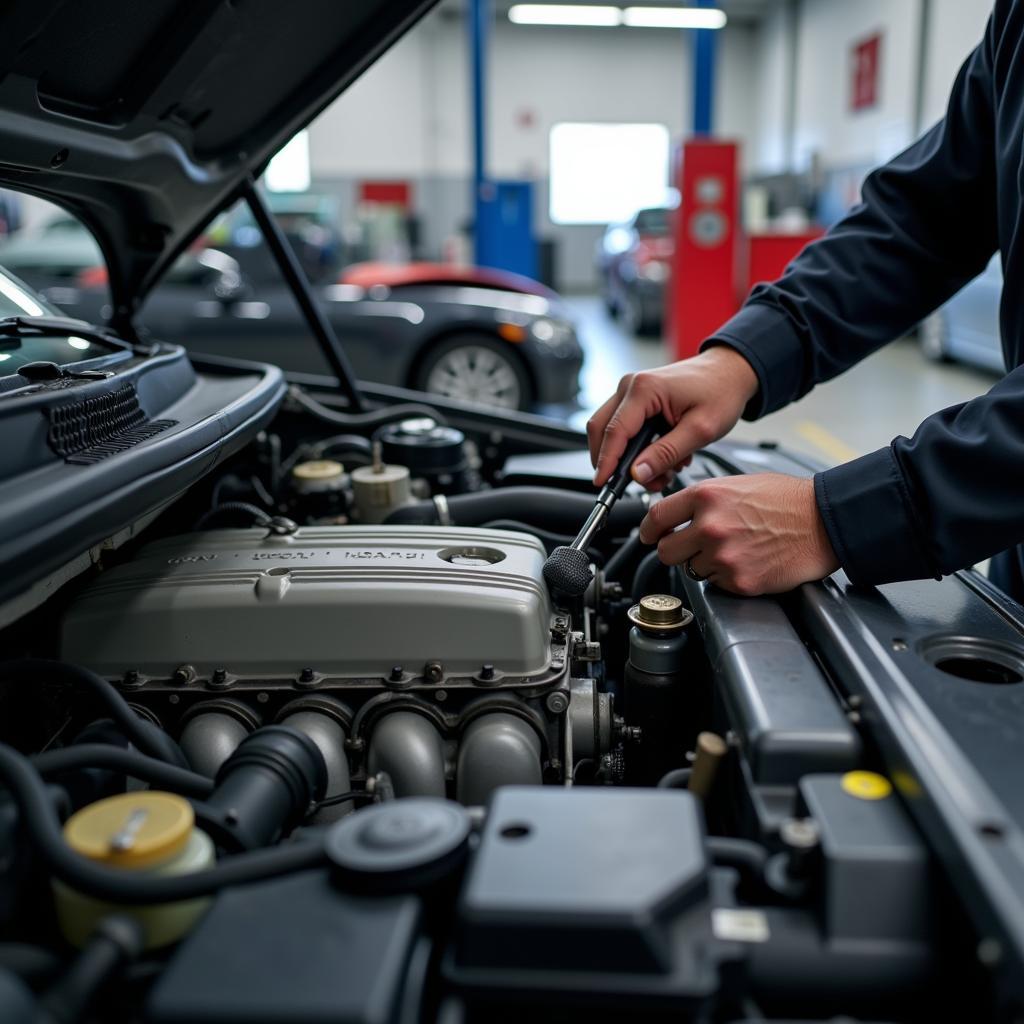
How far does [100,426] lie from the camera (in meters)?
1.06

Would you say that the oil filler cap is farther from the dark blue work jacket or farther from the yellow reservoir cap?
the dark blue work jacket

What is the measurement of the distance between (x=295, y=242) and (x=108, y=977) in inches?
246

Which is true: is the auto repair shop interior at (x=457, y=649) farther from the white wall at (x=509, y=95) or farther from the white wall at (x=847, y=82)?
the white wall at (x=509, y=95)

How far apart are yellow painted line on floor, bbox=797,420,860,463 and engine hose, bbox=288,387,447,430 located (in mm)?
3168

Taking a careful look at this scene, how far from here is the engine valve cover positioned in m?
1.05

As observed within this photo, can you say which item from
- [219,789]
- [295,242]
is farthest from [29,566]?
[295,242]

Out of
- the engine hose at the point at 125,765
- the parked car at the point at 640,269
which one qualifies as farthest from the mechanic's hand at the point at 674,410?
the parked car at the point at 640,269

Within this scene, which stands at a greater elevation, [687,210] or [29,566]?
[687,210]

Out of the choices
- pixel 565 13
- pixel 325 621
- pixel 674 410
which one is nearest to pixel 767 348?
pixel 674 410

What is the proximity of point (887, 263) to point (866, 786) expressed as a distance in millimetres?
974

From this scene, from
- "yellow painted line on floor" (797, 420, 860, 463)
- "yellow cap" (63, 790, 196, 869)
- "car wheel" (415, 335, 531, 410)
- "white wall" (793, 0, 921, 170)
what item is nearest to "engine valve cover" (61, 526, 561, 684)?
"yellow cap" (63, 790, 196, 869)

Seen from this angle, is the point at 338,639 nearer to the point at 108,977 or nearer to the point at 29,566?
the point at 29,566

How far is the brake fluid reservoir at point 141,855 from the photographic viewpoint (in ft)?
2.22

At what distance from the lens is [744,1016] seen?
64 cm
